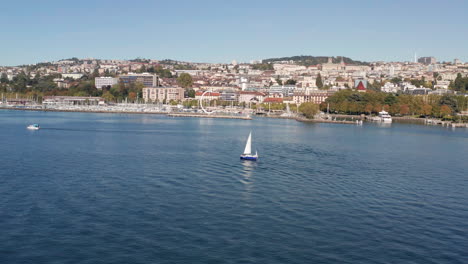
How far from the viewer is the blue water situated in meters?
6.73

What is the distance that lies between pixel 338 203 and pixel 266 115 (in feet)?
123

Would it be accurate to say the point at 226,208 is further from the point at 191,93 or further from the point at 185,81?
the point at 185,81

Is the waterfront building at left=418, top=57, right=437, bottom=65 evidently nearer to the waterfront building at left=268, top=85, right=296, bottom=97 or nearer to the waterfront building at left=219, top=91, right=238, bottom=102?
the waterfront building at left=268, top=85, right=296, bottom=97

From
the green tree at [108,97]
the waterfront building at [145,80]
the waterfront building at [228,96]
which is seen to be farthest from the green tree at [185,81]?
the green tree at [108,97]

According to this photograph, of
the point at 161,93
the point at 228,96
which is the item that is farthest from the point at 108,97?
the point at 228,96

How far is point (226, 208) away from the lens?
28.6 feet

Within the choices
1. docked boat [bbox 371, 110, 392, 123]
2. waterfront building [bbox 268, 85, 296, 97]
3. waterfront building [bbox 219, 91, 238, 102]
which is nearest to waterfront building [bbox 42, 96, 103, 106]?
waterfront building [bbox 219, 91, 238, 102]

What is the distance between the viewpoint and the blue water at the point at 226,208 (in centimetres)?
673

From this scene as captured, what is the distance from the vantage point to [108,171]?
1196cm

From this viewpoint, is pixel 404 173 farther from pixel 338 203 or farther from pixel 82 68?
pixel 82 68

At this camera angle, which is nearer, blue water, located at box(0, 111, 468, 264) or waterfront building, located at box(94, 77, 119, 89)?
blue water, located at box(0, 111, 468, 264)

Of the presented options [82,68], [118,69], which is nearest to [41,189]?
[118,69]

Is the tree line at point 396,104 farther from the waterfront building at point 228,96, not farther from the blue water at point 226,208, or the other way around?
the blue water at point 226,208

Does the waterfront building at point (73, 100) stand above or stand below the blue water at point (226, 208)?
above
